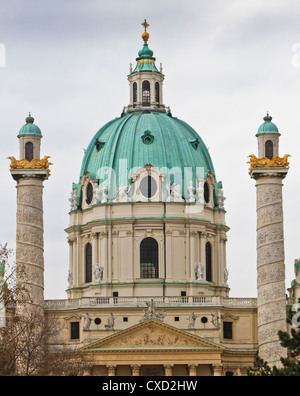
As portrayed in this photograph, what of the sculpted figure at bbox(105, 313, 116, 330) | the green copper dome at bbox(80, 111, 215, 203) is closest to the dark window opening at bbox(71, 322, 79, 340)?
the sculpted figure at bbox(105, 313, 116, 330)

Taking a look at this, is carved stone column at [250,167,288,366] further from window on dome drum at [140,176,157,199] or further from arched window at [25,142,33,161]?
arched window at [25,142,33,161]

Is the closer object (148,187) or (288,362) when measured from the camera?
(288,362)

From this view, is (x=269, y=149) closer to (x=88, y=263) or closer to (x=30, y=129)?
(x=30, y=129)

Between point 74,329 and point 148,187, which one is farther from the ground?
point 148,187

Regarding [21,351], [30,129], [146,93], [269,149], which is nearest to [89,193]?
[146,93]

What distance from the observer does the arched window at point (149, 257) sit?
301 feet

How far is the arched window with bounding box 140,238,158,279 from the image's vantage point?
91.9 m

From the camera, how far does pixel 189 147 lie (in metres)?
94.6

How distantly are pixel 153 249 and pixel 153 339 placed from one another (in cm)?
1152

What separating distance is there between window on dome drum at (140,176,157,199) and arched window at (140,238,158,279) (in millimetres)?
3763

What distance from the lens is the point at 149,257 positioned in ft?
302
